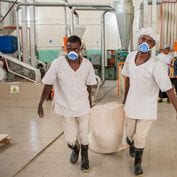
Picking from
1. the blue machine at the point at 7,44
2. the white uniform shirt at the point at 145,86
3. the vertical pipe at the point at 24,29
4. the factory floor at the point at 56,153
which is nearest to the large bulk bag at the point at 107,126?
the factory floor at the point at 56,153

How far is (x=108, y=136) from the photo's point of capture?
3.23 m

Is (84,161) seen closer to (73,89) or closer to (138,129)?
(138,129)

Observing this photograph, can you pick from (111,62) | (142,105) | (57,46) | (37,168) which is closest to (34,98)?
(37,168)

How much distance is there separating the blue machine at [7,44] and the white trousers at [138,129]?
196 inches

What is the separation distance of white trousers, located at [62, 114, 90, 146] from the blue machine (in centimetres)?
474

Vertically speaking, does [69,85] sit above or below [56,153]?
above

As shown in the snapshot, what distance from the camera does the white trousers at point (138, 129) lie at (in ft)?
9.15

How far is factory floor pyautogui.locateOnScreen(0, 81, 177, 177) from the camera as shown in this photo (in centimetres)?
299

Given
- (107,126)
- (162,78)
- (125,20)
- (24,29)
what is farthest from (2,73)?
(162,78)

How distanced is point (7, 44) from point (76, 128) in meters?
4.77

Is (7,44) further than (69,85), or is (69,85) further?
(7,44)

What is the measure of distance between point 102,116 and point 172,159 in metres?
0.91

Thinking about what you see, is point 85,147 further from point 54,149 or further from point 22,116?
point 22,116

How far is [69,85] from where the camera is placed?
283 cm
